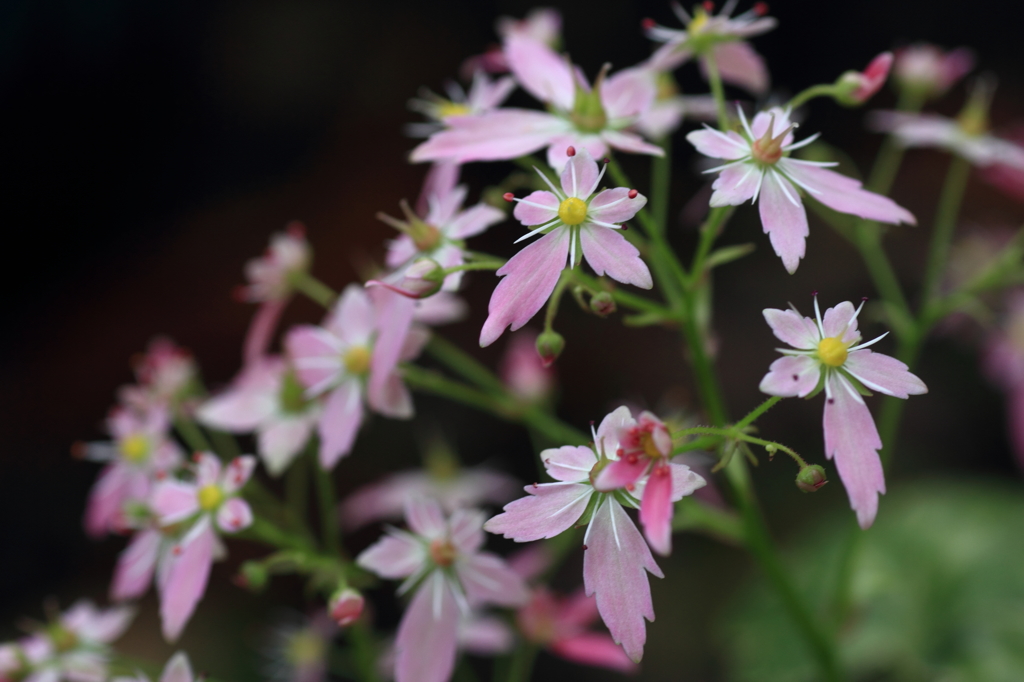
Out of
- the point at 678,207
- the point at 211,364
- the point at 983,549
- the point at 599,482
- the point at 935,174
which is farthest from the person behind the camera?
the point at 935,174

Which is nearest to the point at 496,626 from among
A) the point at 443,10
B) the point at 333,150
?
the point at 333,150

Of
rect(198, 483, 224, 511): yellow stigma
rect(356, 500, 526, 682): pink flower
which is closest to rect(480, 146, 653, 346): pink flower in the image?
rect(356, 500, 526, 682): pink flower

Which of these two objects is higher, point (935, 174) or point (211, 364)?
point (211, 364)

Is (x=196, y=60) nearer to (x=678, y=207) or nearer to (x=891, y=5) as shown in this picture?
(x=678, y=207)

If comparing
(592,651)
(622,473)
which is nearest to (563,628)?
(592,651)

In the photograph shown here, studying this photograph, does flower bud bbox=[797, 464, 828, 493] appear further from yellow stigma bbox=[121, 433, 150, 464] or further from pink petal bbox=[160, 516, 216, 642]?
yellow stigma bbox=[121, 433, 150, 464]

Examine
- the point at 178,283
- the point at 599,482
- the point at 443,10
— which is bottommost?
the point at 178,283

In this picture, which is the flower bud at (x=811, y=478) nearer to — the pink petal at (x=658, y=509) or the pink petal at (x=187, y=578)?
the pink petal at (x=658, y=509)
